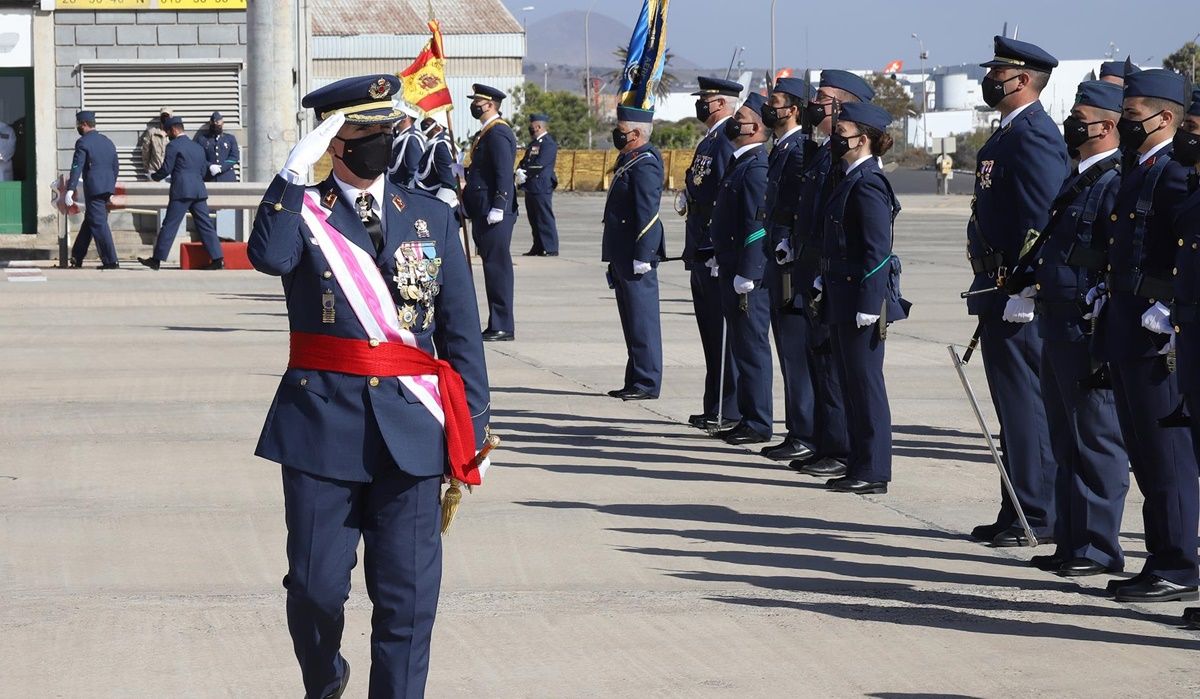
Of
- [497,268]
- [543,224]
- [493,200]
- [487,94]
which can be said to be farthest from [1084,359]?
[543,224]

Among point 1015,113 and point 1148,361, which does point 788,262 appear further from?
point 1148,361

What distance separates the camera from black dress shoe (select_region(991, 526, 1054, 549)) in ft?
25.3

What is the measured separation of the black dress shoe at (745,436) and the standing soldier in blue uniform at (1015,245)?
258cm

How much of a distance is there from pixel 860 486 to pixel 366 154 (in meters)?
4.53

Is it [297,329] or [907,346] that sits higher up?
[297,329]

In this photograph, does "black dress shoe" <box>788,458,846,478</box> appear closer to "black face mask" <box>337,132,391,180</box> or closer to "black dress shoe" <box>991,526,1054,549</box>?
"black dress shoe" <box>991,526,1054,549</box>

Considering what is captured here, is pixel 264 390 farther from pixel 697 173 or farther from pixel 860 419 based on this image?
pixel 860 419

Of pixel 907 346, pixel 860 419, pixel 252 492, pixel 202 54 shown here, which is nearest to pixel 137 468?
pixel 252 492

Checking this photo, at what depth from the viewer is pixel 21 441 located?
34.0 ft

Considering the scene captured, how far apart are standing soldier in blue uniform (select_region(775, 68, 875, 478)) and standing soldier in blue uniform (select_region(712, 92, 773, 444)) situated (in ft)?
2.18

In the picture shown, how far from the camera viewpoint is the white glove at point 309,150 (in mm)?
4824

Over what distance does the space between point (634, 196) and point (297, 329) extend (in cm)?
699

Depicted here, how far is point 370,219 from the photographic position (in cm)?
496

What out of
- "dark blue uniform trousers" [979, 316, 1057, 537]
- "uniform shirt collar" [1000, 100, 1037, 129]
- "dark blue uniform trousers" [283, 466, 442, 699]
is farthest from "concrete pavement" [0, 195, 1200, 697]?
"uniform shirt collar" [1000, 100, 1037, 129]
